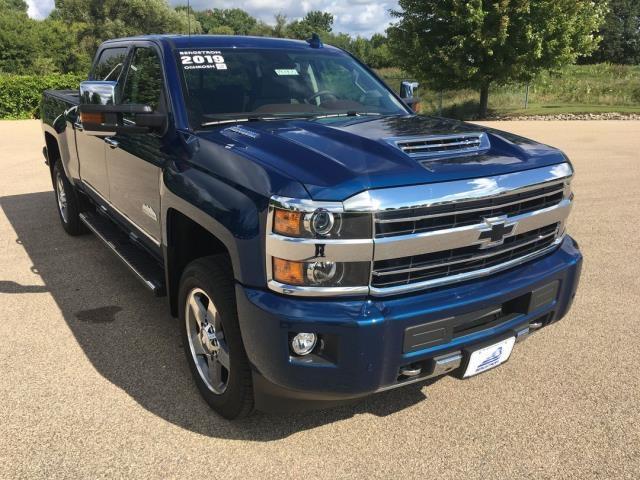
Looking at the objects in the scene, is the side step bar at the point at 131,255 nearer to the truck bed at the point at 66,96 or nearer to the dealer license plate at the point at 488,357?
the truck bed at the point at 66,96

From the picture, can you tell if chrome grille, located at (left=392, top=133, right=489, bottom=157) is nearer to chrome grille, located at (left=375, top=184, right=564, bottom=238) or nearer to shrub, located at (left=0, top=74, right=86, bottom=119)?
chrome grille, located at (left=375, top=184, right=564, bottom=238)

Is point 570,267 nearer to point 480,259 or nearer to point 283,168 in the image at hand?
point 480,259

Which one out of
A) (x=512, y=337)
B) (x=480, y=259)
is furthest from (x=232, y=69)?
(x=512, y=337)

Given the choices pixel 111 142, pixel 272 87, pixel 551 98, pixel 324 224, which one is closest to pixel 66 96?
pixel 111 142

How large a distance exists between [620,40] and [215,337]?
243 feet

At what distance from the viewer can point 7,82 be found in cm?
2042

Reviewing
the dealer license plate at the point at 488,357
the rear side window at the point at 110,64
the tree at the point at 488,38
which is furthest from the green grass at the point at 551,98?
the dealer license plate at the point at 488,357

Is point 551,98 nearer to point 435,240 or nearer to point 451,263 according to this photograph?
point 451,263

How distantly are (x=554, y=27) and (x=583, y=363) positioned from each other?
20.1m

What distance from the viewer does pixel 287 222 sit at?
224 centimetres

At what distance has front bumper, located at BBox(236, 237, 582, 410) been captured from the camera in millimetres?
2240

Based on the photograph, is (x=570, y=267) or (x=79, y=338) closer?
(x=570, y=267)

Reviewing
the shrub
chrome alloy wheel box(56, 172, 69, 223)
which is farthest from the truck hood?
the shrub

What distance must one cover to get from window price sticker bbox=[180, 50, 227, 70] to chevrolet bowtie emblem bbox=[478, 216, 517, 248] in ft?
6.54
